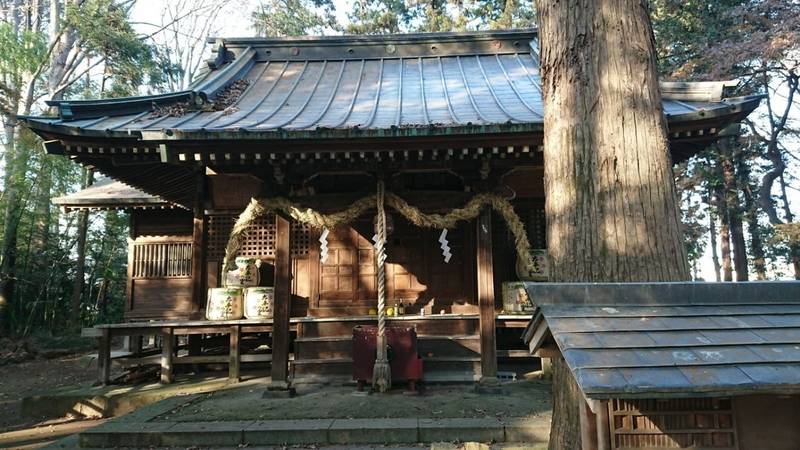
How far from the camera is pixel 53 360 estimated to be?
13391 millimetres

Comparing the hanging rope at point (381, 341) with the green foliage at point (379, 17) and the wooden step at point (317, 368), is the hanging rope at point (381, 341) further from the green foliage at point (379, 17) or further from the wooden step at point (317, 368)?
the green foliage at point (379, 17)

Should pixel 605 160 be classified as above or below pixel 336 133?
below

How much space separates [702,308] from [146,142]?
624 centimetres

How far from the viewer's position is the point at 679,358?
199 cm

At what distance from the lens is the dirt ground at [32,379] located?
7473mm

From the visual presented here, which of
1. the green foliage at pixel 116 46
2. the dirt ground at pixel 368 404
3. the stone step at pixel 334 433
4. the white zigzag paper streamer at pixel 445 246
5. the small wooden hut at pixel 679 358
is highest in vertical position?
the green foliage at pixel 116 46

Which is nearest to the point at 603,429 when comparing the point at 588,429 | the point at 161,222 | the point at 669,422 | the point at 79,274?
the point at 588,429

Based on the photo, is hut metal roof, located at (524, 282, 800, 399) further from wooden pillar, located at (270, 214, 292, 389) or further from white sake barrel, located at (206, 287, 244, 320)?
white sake barrel, located at (206, 287, 244, 320)

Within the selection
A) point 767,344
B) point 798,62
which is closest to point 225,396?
point 767,344

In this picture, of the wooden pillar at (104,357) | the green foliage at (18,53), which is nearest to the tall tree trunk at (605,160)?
the wooden pillar at (104,357)

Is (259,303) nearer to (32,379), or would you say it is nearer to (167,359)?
(167,359)

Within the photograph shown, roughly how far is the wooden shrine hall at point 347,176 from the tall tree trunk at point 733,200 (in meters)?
10.7

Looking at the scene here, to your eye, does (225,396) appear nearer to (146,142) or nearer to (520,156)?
(146,142)

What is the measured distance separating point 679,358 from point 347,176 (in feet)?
20.5
